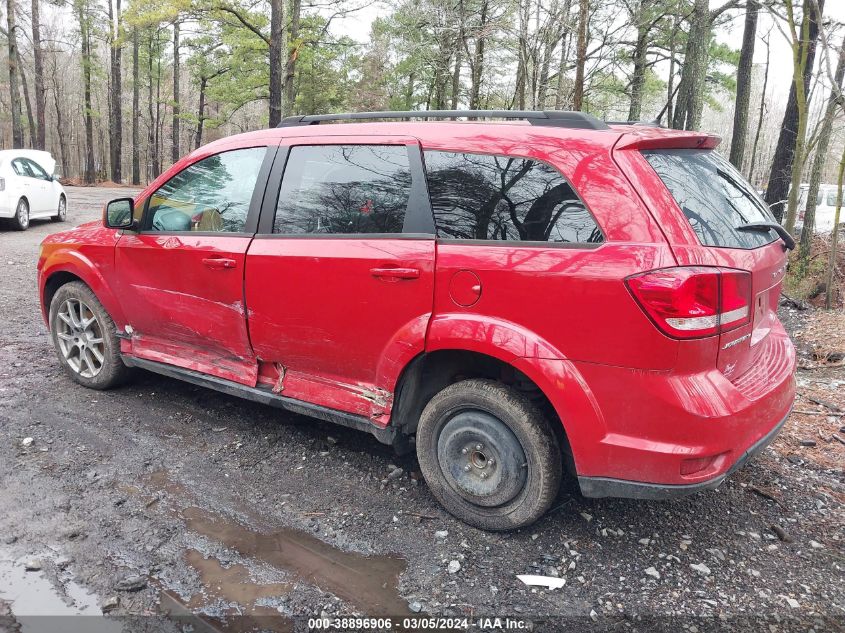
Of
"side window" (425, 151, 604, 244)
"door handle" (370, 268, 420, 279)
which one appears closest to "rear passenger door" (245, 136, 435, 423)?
"door handle" (370, 268, 420, 279)

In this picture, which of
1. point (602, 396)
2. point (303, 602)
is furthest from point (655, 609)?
point (303, 602)

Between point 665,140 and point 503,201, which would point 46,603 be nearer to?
point 503,201

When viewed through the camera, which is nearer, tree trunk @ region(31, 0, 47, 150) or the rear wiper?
the rear wiper

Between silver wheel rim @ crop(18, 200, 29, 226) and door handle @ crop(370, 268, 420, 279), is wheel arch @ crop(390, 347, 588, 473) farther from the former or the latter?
silver wheel rim @ crop(18, 200, 29, 226)

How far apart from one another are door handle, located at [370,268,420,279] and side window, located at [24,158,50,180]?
1345 cm

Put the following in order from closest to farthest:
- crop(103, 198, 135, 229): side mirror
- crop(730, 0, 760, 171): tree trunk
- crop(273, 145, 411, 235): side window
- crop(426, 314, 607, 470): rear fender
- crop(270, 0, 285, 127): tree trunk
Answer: crop(426, 314, 607, 470): rear fender
crop(273, 145, 411, 235): side window
crop(103, 198, 135, 229): side mirror
crop(730, 0, 760, 171): tree trunk
crop(270, 0, 285, 127): tree trunk

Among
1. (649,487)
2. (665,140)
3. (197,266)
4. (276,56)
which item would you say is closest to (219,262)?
Result: (197,266)

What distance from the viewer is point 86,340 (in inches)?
179

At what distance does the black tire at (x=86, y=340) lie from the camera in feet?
14.4

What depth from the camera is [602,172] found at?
2.57 m

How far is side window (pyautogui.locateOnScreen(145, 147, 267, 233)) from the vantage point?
12.0 feet

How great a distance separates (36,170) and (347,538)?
14144 mm

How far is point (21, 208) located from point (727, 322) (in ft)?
46.7

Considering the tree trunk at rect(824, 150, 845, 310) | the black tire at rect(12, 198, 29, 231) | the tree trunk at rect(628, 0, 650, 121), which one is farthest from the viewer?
the tree trunk at rect(628, 0, 650, 121)
